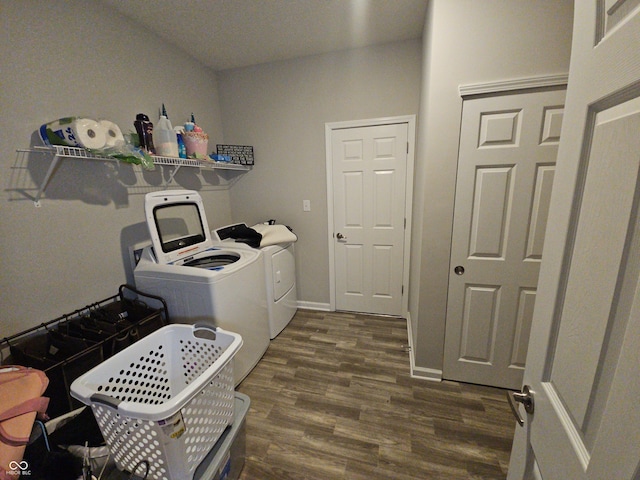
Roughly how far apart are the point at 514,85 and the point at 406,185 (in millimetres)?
1136

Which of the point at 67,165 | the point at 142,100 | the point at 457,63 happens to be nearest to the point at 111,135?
the point at 67,165

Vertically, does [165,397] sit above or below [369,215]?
below

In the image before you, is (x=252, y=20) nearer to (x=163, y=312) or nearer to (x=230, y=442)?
(x=163, y=312)

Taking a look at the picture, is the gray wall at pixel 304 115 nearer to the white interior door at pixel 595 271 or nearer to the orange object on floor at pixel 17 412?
the white interior door at pixel 595 271

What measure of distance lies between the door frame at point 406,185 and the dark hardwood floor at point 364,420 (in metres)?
0.70

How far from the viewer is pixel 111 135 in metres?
1.43

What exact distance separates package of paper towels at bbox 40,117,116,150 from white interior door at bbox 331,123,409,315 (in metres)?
1.86

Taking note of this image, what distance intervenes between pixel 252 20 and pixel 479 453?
3181 mm

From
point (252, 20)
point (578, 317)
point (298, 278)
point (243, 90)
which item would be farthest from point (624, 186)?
point (243, 90)

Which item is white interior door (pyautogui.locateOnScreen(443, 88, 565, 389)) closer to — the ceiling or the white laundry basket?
the ceiling

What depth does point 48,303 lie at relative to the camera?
1.43 metres

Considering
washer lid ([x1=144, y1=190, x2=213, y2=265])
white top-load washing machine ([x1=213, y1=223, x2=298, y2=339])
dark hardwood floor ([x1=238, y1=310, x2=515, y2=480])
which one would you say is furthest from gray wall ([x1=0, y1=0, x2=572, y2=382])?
white top-load washing machine ([x1=213, y1=223, x2=298, y2=339])

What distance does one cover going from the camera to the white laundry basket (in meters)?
0.87

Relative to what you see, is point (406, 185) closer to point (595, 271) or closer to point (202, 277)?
point (202, 277)
